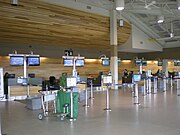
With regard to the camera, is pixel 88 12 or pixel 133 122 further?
pixel 88 12

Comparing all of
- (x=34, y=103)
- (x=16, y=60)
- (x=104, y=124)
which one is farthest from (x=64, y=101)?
(x=16, y=60)

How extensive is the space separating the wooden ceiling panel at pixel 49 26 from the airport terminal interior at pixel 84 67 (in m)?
0.05

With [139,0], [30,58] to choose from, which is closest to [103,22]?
[139,0]

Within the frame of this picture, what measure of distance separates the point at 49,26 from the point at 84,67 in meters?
6.36

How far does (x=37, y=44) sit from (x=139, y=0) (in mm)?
6904

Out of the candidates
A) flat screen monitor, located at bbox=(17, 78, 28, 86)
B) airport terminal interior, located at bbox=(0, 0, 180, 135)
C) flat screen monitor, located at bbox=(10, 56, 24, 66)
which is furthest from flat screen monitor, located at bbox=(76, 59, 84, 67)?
flat screen monitor, located at bbox=(17, 78, 28, 86)

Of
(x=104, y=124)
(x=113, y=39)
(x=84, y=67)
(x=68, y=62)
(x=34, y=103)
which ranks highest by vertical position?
(x=113, y=39)

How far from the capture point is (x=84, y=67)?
1753 cm

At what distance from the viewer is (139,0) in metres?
12.8

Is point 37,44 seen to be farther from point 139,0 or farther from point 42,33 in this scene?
point 139,0

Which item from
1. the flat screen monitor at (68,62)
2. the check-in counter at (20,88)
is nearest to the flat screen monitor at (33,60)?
the check-in counter at (20,88)

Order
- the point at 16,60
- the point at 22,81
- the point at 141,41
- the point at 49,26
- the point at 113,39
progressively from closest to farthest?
the point at 22,81
the point at 49,26
the point at 16,60
the point at 113,39
the point at 141,41

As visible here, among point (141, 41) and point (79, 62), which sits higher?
point (141, 41)

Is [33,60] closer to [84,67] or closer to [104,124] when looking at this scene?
[84,67]
